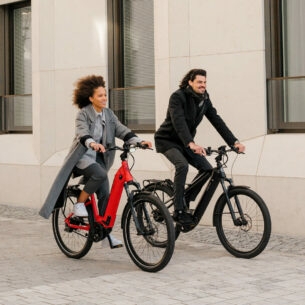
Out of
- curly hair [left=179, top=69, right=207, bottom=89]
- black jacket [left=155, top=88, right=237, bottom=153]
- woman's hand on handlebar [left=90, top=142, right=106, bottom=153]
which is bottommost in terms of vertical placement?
woman's hand on handlebar [left=90, top=142, right=106, bottom=153]

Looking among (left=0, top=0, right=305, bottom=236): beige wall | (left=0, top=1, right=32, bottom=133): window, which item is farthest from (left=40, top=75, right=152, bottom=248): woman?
(left=0, top=1, right=32, bottom=133): window

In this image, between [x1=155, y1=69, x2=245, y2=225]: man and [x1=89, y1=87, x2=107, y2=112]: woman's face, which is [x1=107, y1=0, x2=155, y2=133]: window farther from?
[x1=89, y1=87, x2=107, y2=112]: woman's face

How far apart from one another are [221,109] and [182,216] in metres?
2.88

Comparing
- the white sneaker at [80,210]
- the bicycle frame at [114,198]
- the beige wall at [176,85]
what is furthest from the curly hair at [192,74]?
the beige wall at [176,85]

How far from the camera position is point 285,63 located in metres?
10.2

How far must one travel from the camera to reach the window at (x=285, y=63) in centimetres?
1002

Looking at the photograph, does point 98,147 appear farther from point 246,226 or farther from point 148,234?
point 246,226

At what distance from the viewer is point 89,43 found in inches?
491

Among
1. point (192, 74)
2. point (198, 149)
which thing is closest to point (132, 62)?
point (192, 74)

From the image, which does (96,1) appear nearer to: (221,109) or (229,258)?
(221,109)

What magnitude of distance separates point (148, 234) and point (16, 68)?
8.43m

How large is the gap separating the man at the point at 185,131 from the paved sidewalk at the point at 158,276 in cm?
73

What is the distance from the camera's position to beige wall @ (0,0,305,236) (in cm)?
962

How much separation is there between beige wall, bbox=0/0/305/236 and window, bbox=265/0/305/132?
0.23 metres
